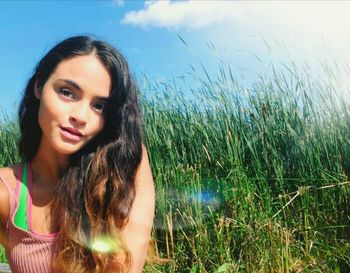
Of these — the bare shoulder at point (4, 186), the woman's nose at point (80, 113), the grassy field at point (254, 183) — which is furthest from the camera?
the grassy field at point (254, 183)

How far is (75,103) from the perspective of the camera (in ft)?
4.75

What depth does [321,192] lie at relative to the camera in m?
3.76

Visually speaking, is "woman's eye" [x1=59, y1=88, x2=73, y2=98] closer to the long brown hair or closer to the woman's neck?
Result: the long brown hair

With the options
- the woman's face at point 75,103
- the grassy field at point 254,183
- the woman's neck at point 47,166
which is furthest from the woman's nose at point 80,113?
the grassy field at point 254,183

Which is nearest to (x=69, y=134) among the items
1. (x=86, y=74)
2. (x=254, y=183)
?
(x=86, y=74)

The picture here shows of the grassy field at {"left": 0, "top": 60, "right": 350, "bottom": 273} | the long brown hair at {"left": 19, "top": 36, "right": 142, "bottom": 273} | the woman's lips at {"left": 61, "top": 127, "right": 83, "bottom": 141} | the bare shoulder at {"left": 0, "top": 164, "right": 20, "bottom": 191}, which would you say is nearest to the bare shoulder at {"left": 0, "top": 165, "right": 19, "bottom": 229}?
the bare shoulder at {"left": 0, "top": 164, "right": 20, "bottom": 191}

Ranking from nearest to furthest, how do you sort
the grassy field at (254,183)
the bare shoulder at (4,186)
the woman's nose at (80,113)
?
the woman's nose at (80,113), the bare shoulder at (4,186), the grassy field at (254,183)

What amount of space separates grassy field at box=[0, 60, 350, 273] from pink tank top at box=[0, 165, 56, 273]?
65.3 inches

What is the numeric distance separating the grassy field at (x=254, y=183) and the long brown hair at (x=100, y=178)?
5.26 ft

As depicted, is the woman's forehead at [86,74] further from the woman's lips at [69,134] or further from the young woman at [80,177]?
the woman's lips at [69,134]

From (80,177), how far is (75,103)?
273mm

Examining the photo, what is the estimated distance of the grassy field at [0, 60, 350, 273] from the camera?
3.34 meters

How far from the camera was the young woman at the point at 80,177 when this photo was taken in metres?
1.47

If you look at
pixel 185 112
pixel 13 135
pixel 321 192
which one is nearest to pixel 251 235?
pixel 321 192
